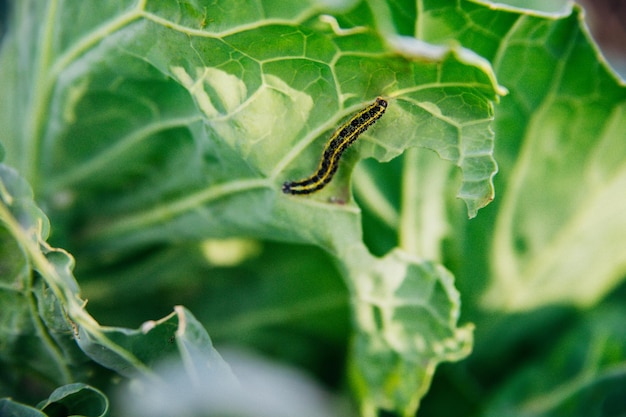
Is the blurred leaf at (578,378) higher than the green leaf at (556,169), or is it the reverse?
the green leaf at (556,169)

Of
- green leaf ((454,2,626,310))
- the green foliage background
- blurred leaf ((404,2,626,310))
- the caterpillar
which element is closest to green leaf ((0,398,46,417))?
the green foliage background

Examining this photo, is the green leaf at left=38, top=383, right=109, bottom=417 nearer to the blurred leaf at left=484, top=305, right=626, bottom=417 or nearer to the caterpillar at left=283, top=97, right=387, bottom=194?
the caterpillar at left=283, top=97, right=387, bottom=194

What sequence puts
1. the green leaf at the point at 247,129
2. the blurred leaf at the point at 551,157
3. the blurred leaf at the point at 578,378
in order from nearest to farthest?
the green leaf at the point at 247,129 → the blurred leaf at the point at 551,157 → the blurred leaf at the point at 578,378

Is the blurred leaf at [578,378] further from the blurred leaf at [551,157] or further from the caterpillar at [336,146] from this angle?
the caterpillar at [336,146]

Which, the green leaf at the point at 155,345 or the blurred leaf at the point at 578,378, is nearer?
the green leaf at the point at 155,345

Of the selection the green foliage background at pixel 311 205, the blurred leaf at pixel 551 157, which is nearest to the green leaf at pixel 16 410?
the green foliage background at pixel 311 205

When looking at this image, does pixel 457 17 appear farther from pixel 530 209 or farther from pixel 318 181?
pixel 530 209

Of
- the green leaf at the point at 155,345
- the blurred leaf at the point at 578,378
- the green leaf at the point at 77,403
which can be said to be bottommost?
the blurred leaf at the point at 578,378

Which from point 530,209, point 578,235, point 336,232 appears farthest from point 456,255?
point 336,232

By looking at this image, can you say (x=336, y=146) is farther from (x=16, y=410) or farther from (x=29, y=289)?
(x=16, y=410)
